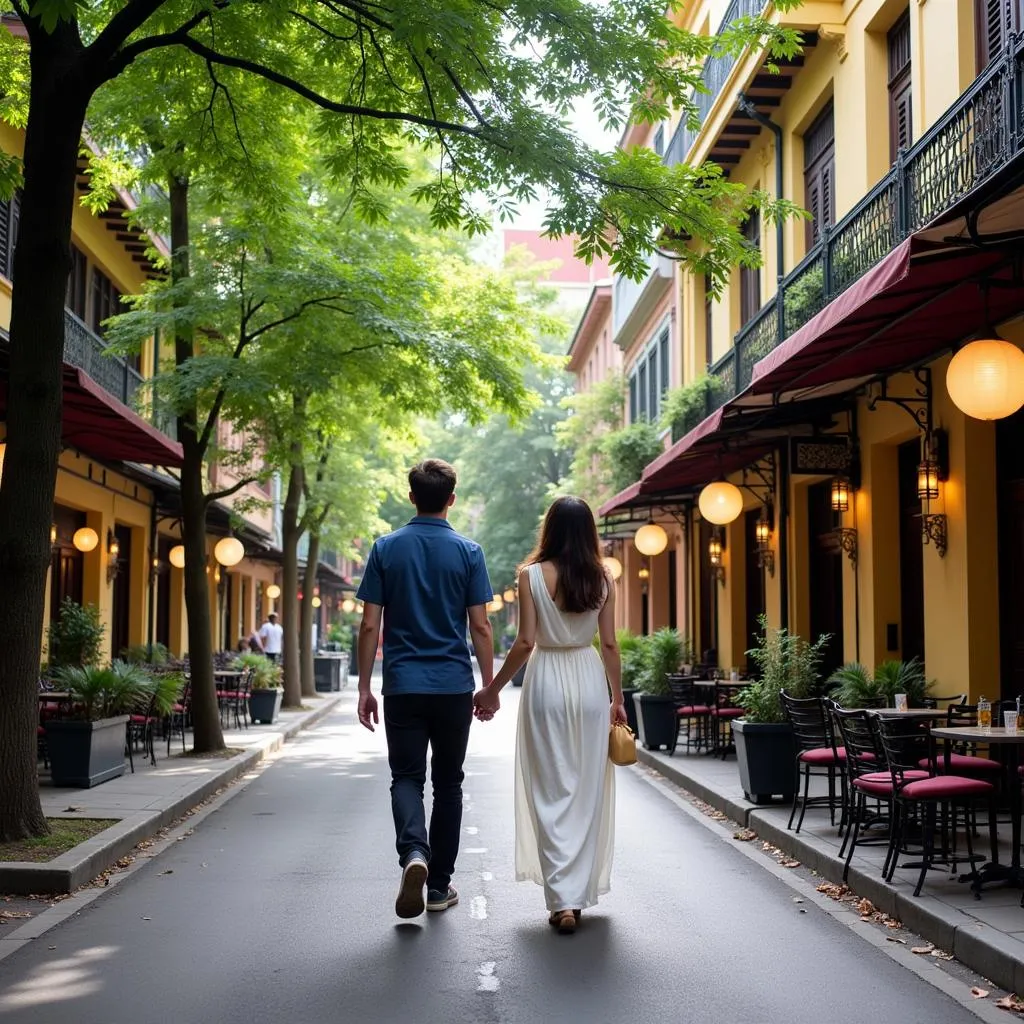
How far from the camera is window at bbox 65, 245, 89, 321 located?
2089 cm

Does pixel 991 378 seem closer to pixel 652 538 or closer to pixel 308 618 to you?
pixel 652 538

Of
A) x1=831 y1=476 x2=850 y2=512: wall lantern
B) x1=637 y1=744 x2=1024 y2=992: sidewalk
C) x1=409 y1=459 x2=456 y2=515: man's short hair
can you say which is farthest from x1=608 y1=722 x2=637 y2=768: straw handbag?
x1=831 y1=476 x2=850 y2=512: wall lantern

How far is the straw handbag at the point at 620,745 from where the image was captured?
22.1 feet

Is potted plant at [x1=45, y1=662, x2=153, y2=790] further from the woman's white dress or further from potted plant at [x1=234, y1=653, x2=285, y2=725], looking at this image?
potted plant at [x1=234, y1=653, x2=285, y2=725]

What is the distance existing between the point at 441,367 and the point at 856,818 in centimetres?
977

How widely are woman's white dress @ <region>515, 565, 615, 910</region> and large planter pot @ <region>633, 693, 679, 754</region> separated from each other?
34.2ft

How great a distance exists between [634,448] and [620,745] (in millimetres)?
19598

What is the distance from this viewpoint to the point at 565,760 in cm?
678

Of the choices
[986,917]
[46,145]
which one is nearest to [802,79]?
[46,145]

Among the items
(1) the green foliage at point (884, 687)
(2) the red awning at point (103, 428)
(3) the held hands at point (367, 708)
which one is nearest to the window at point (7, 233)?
(2) the red awning at point (103, 428)

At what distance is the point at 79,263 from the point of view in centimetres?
2133

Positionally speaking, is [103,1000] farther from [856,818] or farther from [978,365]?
[978,365]

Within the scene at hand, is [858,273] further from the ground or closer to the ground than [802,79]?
closer to the ground

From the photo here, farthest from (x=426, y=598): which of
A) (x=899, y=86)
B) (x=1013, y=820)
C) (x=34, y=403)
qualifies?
(x=899, y=86)
